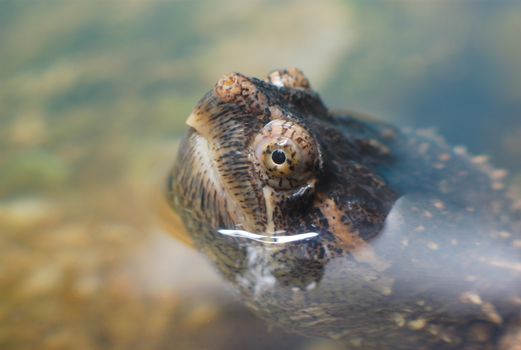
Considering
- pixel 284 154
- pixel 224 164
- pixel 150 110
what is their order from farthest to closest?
1. pixel 150 110
2. pixel 224 164
3. pixel 284 154

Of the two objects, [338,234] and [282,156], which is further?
[338,234]

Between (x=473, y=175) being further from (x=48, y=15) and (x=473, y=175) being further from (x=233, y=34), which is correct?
(x=48, y=15)

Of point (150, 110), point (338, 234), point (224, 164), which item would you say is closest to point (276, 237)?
point (338, 234)

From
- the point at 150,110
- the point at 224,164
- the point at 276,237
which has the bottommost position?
the point at 276,237

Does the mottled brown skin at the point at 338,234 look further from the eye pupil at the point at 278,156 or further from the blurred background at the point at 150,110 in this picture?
the blurred background at the point at 150,110

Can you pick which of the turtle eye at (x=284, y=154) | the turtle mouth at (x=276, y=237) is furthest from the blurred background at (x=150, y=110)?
the turtle eye at (x=284, y=154)

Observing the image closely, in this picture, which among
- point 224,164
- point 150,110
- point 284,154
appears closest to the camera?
point 284,154

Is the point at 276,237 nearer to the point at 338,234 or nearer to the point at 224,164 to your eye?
the point at 338,234
